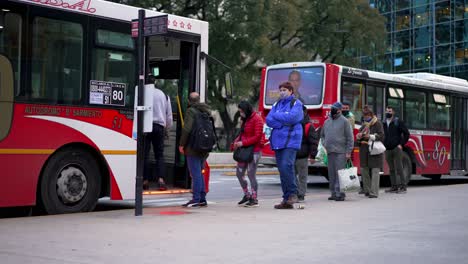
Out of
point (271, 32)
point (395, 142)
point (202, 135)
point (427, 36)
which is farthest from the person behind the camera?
point (427, 36)

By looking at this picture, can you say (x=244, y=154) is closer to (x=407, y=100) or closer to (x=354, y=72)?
(x=354, y=72)

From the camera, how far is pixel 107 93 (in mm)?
10711

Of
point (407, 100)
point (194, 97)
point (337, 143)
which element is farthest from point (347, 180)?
point (407, 100)

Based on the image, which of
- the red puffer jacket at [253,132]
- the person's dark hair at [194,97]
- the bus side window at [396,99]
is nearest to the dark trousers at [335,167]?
the red puffer jacket at [253,132]

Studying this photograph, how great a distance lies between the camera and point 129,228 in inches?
343

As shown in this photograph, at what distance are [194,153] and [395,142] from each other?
585 centimetres

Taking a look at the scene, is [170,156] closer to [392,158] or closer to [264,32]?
[392,158]

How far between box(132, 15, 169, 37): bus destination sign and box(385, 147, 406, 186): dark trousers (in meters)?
7.54

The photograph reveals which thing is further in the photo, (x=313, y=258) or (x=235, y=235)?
(x=235, y=235)

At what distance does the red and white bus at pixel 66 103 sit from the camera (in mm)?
9453

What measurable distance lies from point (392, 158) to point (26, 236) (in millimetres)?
9820

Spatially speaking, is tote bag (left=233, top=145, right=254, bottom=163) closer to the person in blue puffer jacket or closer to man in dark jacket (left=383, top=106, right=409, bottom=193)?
the person in blue puffer jacket

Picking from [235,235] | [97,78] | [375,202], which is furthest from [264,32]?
[235,235]

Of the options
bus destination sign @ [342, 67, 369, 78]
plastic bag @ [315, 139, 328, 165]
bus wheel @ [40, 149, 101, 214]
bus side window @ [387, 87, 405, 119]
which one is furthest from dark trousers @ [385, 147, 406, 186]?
bus wheel @ [40, 149, 101, 214]
